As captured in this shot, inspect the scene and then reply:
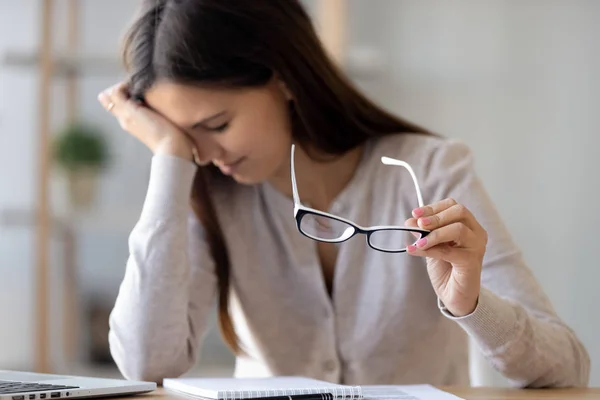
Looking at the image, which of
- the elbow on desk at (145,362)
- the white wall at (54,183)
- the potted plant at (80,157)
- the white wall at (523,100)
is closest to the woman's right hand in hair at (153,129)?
the elbow on desk at (145,362)

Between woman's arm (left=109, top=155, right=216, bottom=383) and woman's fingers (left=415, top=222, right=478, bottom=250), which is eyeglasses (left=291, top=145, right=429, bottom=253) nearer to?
woman's fingers (left=415, top=222, right=478, bottom=250)

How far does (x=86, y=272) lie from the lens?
252cm

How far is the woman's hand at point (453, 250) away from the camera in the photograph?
829 millimetres

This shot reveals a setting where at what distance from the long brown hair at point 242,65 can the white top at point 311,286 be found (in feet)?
0.10

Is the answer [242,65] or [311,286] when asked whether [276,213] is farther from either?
[242,65]

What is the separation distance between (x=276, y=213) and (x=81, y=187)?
1154 mm

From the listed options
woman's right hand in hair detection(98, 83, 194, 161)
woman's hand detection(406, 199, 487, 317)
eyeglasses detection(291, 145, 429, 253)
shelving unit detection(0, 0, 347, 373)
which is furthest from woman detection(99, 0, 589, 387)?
shelving unit detection(0, 0, 347, 373)

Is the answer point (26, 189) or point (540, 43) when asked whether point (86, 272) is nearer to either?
point (26, 189)

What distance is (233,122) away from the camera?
3.95 feet

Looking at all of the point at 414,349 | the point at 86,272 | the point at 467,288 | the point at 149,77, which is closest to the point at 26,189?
the point at 86,272

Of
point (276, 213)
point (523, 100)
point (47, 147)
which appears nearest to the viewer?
point (276, 213)

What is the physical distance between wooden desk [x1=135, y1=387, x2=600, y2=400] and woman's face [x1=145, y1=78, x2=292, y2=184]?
0.40 meters

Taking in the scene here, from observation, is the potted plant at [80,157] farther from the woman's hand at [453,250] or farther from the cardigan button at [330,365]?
the woman's hand at [453,250]

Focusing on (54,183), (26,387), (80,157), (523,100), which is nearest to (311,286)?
(26,387)
